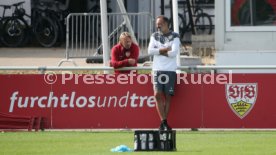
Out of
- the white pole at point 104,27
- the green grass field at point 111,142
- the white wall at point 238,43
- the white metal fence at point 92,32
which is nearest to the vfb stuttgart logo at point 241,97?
the green grass field at point 111,142

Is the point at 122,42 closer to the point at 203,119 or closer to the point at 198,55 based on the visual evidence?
the point at 203,119

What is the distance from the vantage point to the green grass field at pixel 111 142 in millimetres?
16812

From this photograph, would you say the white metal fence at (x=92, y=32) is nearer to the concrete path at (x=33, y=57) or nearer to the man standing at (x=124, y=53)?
the concrete path at (x=33, y=57)

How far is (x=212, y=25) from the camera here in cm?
3284

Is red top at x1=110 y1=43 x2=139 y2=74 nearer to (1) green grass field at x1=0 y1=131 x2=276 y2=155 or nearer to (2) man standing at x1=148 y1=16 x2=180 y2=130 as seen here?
(2) man standing at x1=148 y1=16 x2=180 y2=130

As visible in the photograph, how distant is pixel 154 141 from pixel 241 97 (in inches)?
163

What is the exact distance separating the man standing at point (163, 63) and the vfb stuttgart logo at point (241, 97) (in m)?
1.12

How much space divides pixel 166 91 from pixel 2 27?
44.3ft

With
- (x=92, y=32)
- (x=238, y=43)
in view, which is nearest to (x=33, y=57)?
(x=92, y=32)

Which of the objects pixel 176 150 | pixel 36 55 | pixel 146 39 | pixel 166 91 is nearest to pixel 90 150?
pixel 176 150

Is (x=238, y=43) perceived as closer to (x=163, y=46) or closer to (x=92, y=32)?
(x=92, y=32)

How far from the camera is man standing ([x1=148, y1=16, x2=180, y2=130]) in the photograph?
19422mm

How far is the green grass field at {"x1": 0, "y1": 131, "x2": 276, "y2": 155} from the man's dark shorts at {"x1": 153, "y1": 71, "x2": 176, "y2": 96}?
0.81 meters

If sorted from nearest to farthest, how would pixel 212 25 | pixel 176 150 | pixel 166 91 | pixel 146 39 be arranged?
pixel 176 150 → pixel 166 91 → pixel 146 39 → pixel 212 25
